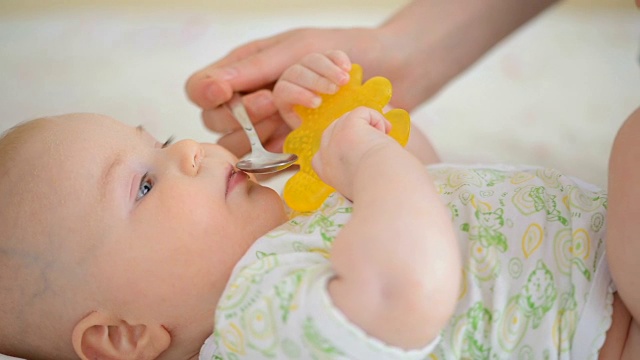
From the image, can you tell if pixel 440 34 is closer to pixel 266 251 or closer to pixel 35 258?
pixel 266 251

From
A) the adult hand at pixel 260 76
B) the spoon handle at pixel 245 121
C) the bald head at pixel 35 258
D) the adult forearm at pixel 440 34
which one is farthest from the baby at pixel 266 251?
the adult forearm at pixel 440 34

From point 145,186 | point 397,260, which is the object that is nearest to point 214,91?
point 145,186

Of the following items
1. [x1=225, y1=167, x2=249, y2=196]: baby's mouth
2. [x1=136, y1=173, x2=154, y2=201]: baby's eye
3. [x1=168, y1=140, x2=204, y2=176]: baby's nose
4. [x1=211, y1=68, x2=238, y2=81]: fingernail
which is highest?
[x1=211, y1=68, x2=238, y2=81]: fingernail

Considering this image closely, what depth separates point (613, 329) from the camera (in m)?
0.79

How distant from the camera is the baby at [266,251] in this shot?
0.73 m

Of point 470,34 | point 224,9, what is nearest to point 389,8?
point 224,9

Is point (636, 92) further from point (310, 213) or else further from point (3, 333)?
point (3, 333)

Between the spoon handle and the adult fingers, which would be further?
the adult fingers

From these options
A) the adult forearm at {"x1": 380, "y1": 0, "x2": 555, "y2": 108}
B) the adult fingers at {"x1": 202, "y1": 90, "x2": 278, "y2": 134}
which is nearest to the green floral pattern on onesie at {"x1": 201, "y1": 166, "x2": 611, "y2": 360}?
the adult fingers at {"x1": 202, "y1": 90, "x2": 278, "y2": 134}

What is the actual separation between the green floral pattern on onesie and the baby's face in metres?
0.04

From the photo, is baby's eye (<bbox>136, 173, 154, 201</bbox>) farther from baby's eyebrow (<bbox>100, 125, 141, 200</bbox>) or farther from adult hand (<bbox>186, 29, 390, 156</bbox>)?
adult hand (<bbox>186, 29, 390, 156</bbox>)

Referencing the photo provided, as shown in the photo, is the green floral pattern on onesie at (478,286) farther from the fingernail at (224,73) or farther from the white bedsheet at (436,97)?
the white bedsheet at (436,97)

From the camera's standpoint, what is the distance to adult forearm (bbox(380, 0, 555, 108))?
124cm

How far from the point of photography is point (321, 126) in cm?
97
